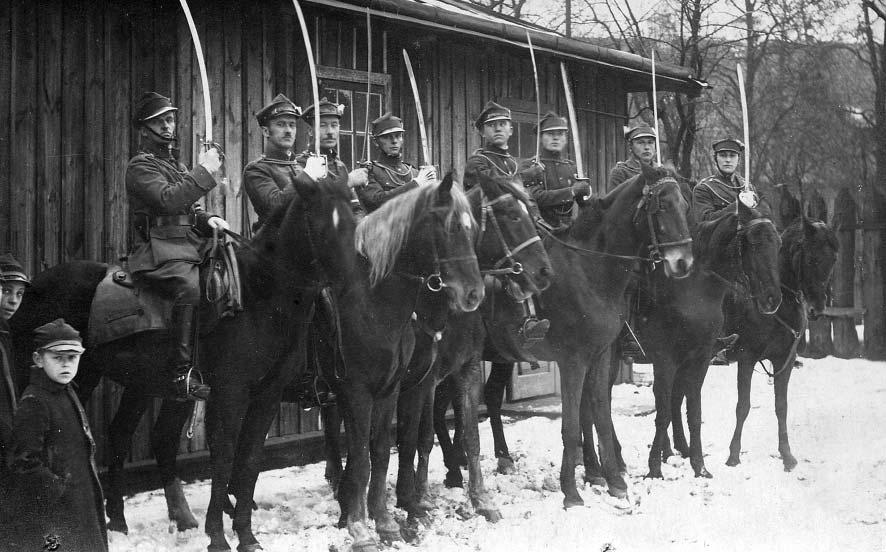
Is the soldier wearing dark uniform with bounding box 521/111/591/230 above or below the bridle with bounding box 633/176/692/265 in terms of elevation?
above

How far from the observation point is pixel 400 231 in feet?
18.1

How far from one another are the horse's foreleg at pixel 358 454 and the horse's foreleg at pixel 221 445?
65 centimetres

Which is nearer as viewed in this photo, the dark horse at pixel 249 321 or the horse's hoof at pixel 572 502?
the dark horse at pixel 249 321

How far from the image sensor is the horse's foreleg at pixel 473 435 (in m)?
6.54

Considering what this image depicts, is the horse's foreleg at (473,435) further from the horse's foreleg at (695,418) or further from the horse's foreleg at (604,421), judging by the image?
the horse's foreleg at (695,418)

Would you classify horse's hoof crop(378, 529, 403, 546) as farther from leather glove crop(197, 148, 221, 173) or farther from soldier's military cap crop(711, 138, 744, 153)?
soldier's military cap crop(711, 138, 744, 153)

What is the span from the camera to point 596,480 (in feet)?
24.4

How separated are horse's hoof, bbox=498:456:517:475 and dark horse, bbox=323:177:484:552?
2.61 m

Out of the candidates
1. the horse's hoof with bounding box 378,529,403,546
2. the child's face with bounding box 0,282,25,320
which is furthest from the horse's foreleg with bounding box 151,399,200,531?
the horse's hoof with bounding box 378,529,403,546

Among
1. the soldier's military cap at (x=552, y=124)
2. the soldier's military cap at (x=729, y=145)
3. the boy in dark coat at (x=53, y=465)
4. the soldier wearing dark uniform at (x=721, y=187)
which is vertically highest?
the soldier's military cap at (x=552, y=124)

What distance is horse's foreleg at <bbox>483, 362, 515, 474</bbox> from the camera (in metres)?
8.14

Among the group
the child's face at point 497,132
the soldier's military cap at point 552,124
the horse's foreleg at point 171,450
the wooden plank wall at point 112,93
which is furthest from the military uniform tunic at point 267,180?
the soldier's military cap at point 552,124

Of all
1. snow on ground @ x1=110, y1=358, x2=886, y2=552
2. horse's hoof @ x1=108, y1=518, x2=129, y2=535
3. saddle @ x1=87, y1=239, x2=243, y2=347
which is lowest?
snow on ground @ x1=110, y1=358, x2=886, y2=552

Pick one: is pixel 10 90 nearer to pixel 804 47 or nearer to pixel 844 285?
pixel 804 47
